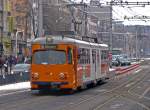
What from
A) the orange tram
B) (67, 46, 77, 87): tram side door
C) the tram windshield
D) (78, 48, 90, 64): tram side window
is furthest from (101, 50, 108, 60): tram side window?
the tram windshield

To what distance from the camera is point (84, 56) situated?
1320 inches

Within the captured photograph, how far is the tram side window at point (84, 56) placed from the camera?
3214cm

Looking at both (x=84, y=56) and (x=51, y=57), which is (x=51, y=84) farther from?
(x=84, y=56)

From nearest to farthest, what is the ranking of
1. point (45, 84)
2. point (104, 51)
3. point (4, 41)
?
point (45, 84) → point (104, 51) → point (4, 41)

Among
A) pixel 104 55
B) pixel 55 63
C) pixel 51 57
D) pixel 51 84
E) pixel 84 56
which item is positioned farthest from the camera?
pixel 104 55

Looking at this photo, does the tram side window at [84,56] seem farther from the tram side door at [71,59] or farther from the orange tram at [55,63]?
the tram side door at [71,59]

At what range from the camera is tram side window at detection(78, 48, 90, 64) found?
105ft

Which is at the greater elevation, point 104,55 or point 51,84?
point 104,55

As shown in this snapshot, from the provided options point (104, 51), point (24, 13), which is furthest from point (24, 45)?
point (104, 51)

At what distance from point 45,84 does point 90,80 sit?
6.16 m

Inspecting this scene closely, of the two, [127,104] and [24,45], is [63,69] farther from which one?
[24,45]

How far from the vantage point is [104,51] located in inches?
1662

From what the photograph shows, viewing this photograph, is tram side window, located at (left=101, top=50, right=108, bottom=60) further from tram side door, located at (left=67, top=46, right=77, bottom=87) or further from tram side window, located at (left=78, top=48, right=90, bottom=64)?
tram side door, located at (left=67, top=46, right=77, bottom=87)

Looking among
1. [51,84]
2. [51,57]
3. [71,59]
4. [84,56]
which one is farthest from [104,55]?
[51,84]
